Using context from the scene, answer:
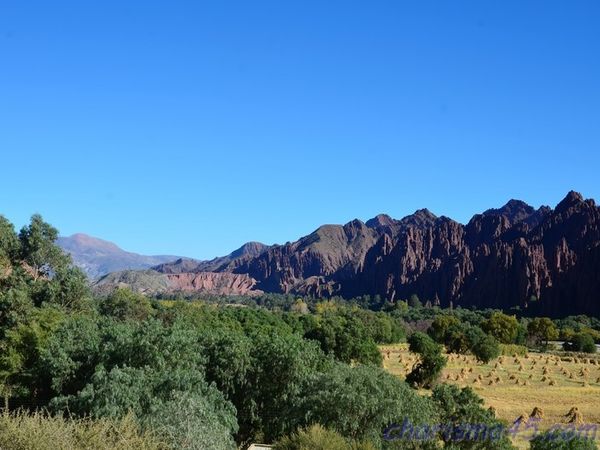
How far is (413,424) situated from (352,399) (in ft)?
7.77

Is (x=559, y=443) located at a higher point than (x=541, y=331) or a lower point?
higher

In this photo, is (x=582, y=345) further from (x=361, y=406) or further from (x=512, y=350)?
(x=361, y=406)

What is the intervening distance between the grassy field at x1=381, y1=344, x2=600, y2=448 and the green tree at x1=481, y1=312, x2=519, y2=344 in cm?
2717

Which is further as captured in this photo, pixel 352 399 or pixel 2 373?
pixel 2 373

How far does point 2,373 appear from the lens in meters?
33.8

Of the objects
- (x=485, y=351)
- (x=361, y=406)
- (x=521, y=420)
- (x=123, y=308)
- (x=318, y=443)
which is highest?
(x=123, y=308)

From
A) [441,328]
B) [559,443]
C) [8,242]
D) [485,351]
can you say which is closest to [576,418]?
[559,443]

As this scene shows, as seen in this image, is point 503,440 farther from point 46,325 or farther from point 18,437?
point 46,325

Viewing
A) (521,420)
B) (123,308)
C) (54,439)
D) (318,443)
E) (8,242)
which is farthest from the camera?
(123,308)

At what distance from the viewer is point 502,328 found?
338ft

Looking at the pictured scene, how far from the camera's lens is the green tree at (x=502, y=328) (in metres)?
102

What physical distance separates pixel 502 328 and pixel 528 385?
5587 centimetres

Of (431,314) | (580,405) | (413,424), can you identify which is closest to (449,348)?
(580,405)

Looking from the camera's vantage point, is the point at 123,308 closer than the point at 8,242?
No
